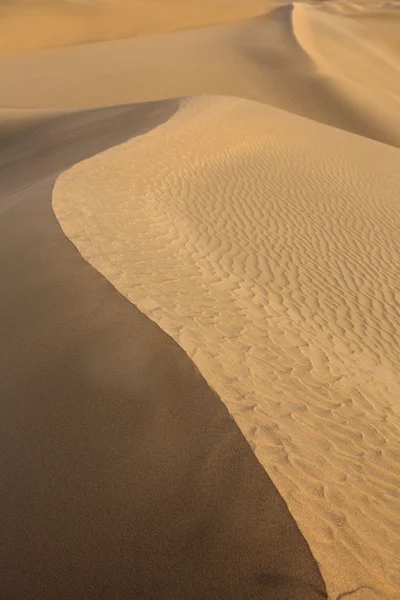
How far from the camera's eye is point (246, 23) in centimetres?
3225

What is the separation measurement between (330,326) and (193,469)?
3496 mm

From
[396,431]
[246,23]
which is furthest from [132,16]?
[396,431]

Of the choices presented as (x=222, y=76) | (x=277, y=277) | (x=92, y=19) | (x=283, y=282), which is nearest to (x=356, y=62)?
(x=222, y=76)

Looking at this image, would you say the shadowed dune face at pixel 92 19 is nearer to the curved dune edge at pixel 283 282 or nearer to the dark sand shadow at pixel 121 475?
the curved dune edge at pixel 283 282

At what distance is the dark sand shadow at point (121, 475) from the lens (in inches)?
119

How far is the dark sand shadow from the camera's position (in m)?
3.02

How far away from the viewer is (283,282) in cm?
745

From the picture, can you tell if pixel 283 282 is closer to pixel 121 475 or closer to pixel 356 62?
pixel 121 475

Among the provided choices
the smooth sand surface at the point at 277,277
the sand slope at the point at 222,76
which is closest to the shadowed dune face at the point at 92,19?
the sand slope at the point at 222,76

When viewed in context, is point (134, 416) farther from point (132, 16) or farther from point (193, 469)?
point (132, 16)

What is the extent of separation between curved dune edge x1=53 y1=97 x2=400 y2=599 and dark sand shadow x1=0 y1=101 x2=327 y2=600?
6.5 inches

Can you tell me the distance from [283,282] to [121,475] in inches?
168

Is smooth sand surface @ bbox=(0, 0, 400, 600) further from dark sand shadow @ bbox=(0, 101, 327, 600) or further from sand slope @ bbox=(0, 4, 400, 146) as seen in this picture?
sand slope @ bbox=(0, 4, 400, 146)

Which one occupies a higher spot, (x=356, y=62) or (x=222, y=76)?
(x=222, y=76)
